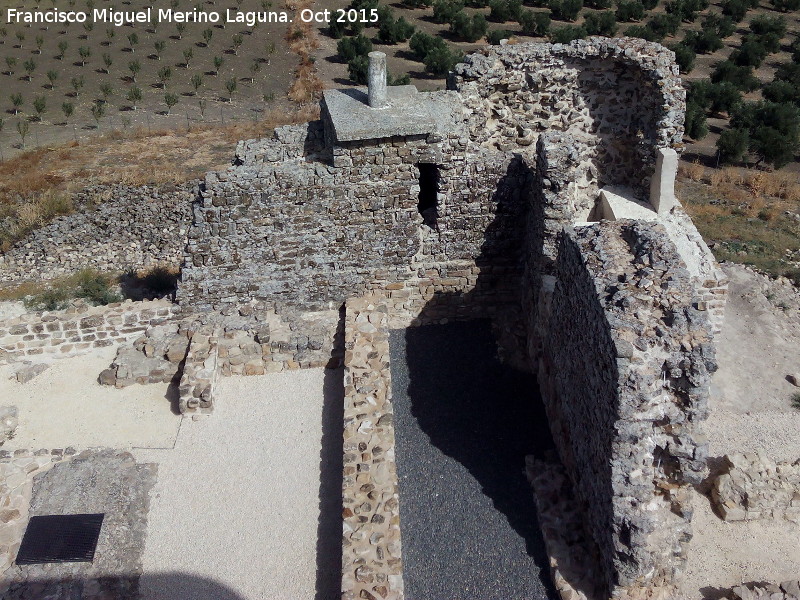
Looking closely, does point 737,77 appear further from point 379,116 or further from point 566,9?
point 379,116

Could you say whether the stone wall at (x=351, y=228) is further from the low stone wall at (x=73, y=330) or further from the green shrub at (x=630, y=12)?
the green shrub at (x=630, y=12)

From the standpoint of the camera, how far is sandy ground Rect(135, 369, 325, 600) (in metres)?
7.53

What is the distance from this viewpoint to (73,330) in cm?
1014

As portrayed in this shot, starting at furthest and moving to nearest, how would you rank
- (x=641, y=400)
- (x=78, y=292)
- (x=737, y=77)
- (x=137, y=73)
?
(x=137, y=73)
(x=737, y=77)
(x=78, y=292)
(x=641, y=400)

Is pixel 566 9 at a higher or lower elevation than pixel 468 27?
higher

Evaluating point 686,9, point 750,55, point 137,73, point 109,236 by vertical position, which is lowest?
point 109,236

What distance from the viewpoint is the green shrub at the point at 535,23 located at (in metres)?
31.3

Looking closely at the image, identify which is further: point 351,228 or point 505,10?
point 505,10

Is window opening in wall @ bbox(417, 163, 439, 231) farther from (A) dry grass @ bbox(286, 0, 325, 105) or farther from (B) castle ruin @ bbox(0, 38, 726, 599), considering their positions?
(A) dry grass @ bbox(286, 0, 325, 105)

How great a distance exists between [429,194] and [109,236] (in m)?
8.05

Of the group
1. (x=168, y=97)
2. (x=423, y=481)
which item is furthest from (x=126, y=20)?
(x=423, y=481)

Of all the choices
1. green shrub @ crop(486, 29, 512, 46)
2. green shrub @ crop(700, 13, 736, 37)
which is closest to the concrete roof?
green shrub @ crop(486, 29, 512, 46)

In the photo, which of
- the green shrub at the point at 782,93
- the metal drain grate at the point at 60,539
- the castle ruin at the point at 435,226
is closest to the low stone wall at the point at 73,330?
the castle ruin at the point at 435,226

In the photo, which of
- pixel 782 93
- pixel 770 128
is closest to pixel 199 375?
pixel 770 128
